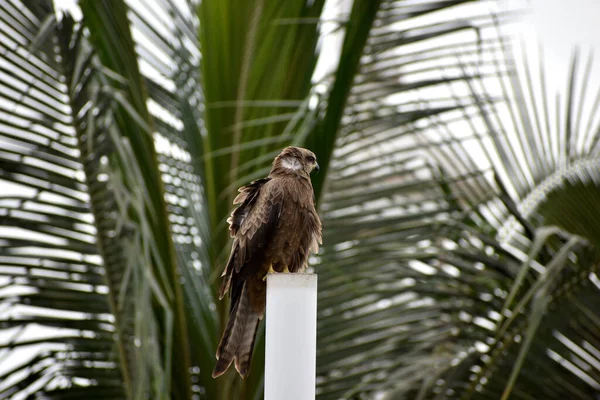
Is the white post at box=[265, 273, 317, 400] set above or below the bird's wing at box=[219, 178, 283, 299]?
below

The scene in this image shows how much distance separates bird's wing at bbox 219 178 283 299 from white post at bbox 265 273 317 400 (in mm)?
611

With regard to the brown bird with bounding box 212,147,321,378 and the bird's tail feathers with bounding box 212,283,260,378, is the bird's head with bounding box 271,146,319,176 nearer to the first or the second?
the brown bird with bounding box 212,147,321,378

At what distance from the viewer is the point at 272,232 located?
7.59 ft

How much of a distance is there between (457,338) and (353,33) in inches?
44.3

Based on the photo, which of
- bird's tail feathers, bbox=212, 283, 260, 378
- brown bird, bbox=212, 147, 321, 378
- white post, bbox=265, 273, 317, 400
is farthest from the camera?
brown bird, bbox=212, 147, 321, 378

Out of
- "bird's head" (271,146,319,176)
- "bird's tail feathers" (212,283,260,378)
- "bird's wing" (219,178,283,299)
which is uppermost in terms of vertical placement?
"bird's head" (271,146,319,176)

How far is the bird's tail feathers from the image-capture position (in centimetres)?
206

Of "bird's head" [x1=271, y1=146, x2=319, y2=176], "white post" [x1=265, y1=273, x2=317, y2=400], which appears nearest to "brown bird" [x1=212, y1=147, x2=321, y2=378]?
"bird's head" [x1=271, y1=146, x2=319, y2=176]

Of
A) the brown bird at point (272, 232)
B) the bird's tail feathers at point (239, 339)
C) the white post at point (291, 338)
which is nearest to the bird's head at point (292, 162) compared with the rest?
the brown bird at point (272, 232)

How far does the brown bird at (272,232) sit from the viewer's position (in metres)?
2.27

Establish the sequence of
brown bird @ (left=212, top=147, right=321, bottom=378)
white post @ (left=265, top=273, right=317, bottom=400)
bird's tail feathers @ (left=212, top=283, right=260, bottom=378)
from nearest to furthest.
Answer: white post @ (left=265, top=273, right=317, bottom=400), bird's tail feathers @ (left=212, top=283, right=260, bottom=378), brown bird @ (left=212, top=147, right=321, bottom=378)

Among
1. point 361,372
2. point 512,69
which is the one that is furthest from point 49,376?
point 512,69

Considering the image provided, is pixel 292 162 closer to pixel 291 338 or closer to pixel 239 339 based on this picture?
pixel 239 339

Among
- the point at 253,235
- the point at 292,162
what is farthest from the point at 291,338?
the point at 292,162
